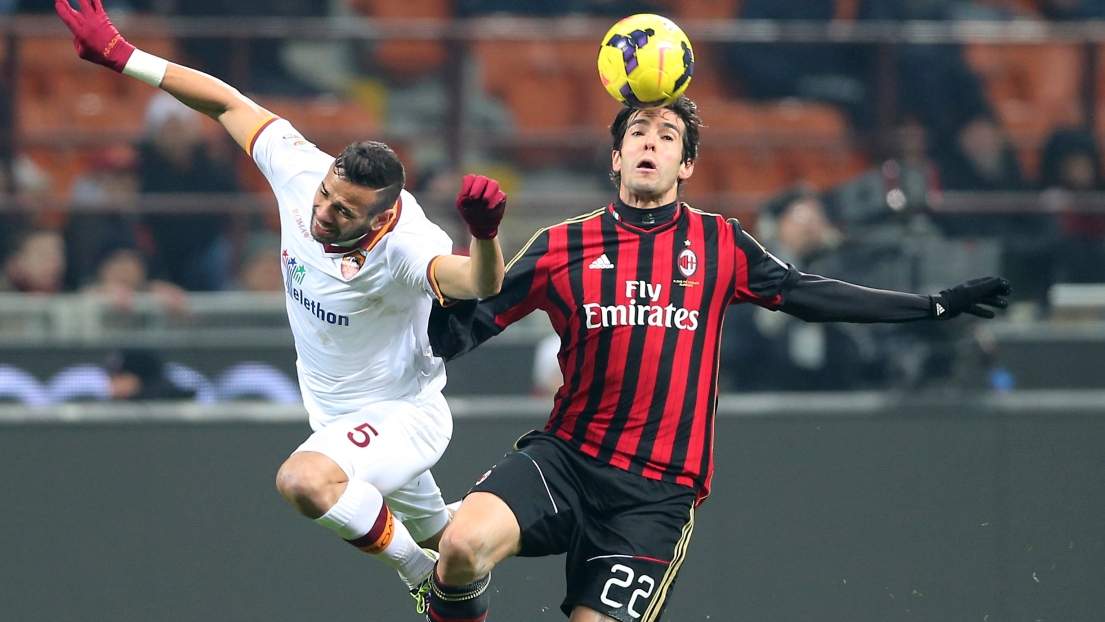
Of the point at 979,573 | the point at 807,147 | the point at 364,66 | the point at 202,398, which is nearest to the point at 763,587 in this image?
the point at 979,573

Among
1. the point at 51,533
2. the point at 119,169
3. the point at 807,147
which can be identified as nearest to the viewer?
the point at 51,533

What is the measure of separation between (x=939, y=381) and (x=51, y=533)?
163 inches

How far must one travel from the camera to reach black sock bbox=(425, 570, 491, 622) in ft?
14.6

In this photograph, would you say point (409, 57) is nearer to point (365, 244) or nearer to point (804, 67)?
point (804, 67)

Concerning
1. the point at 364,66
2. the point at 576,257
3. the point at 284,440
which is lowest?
the point at 284,440

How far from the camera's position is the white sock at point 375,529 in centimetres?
434

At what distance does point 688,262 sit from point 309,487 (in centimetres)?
143

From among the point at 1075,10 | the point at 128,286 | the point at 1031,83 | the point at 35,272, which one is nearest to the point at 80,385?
→ the point at 128,286

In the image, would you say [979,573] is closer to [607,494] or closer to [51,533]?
[607,494]

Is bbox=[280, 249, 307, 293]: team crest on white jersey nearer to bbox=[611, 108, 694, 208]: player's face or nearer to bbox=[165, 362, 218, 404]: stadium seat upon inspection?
bbox=[611, 108, 694, 208]: player's face

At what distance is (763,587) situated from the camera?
5789 mm

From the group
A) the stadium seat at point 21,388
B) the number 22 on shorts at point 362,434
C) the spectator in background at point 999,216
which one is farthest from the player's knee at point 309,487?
the spectator in background at point 999,216

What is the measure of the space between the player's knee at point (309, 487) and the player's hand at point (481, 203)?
1081mm

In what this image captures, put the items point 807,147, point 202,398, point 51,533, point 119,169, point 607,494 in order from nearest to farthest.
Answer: point 607,494 → point 51,533 → point 202,398 → point 119,169 → point 807,147
